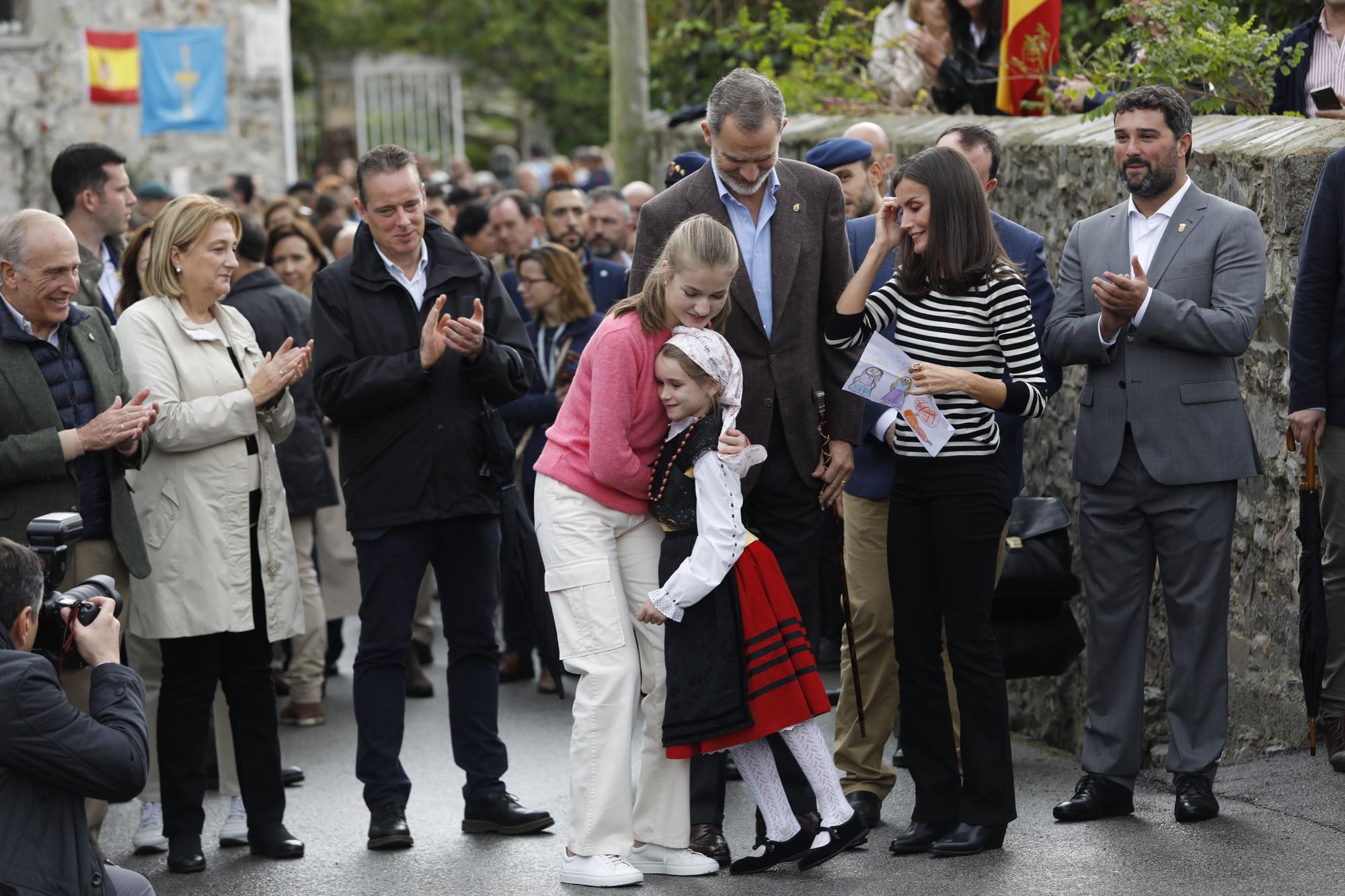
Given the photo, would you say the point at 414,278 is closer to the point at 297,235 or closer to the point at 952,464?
the point at 952,464

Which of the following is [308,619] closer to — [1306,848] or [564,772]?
[564,772]

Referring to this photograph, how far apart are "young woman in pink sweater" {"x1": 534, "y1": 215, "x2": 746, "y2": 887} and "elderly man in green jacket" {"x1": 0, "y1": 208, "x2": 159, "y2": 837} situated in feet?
4.87

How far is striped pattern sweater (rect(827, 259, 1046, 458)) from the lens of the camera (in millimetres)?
5473

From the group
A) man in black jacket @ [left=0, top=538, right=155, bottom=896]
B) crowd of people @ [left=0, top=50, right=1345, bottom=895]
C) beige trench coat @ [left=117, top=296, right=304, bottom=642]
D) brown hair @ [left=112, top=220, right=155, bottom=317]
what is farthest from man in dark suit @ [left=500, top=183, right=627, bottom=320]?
man in black jacket @ [left=0, top=538, right=155, bottom=896]

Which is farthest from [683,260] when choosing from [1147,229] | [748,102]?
[1147,229]

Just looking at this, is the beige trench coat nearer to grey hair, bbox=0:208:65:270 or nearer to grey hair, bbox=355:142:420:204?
grey hair, bbox=0:208:65:270

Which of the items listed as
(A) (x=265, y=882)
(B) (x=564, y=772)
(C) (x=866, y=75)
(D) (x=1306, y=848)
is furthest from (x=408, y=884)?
(C) (x=866, y=75)

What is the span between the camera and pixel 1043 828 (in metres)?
5.83

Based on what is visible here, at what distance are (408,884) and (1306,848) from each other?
9.30 ft

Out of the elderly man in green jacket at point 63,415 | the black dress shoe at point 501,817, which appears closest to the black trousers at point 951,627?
the black dress shoe at point 501,817

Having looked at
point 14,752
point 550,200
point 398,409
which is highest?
point 550,200

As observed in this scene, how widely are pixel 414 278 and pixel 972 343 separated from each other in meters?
2.07

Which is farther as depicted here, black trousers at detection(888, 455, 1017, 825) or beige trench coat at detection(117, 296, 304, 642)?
beige trench coat at detection(117, 296, 304, 642)

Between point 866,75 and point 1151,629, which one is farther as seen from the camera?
point 866,75
